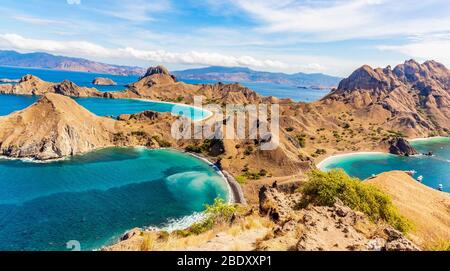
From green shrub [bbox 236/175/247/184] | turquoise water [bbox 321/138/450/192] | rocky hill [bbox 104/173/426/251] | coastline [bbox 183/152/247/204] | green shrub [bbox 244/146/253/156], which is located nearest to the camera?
rocky hill [bbox 104/173/426/251]

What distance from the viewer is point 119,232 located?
6350cm

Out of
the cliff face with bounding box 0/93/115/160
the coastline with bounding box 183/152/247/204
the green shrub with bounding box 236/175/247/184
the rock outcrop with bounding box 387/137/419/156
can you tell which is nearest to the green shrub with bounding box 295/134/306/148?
the rock outcrop with bounding box 387/137/419/156

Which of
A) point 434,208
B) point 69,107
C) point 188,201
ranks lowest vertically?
point 188,201

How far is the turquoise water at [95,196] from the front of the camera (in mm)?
61656

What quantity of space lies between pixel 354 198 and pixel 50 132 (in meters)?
117

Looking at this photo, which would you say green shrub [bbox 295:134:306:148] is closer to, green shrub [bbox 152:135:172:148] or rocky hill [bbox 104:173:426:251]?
green shrub [bbox 152:135:172:148]

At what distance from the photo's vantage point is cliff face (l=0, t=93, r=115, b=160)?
11456 cm

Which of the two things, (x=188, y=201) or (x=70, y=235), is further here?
(x=188, y=201)

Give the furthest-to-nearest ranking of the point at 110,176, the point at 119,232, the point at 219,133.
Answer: the point at 219,133 < the point at 110,176 < the point at 119,232

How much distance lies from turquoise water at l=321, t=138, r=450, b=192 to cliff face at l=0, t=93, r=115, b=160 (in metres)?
102

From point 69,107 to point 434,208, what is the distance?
13535cm
